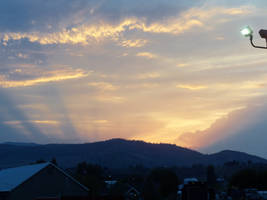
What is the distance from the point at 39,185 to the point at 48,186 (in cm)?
121

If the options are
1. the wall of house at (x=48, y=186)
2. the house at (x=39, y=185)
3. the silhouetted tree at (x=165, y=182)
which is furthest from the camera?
the silhouetted tree at (x=165, y=182)

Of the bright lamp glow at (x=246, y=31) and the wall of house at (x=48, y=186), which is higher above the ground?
the bright lamp glow at (x=246, y=31)

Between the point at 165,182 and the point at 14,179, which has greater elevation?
the point at 165,182

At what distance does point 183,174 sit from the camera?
172000 millimetres

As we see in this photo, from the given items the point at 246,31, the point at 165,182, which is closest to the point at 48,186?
the point at 246,31

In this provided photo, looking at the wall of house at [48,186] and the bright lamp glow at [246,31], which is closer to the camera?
the bright lamp glow at [246,31]

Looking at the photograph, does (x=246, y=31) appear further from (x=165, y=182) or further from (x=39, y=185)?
(x=165, y=182)

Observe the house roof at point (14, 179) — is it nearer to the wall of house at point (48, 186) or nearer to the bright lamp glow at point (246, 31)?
the wall of house at point (48, 186)

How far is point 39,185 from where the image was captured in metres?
47.5

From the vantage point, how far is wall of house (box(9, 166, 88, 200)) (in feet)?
150

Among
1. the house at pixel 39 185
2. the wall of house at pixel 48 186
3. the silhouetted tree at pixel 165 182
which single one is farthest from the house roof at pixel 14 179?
the silhouetted tree at pixel 165 182

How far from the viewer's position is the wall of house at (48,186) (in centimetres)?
4581

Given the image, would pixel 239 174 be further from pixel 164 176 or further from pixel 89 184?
pixel 89 184

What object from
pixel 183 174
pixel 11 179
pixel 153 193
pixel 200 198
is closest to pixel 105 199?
pixel 200 198
